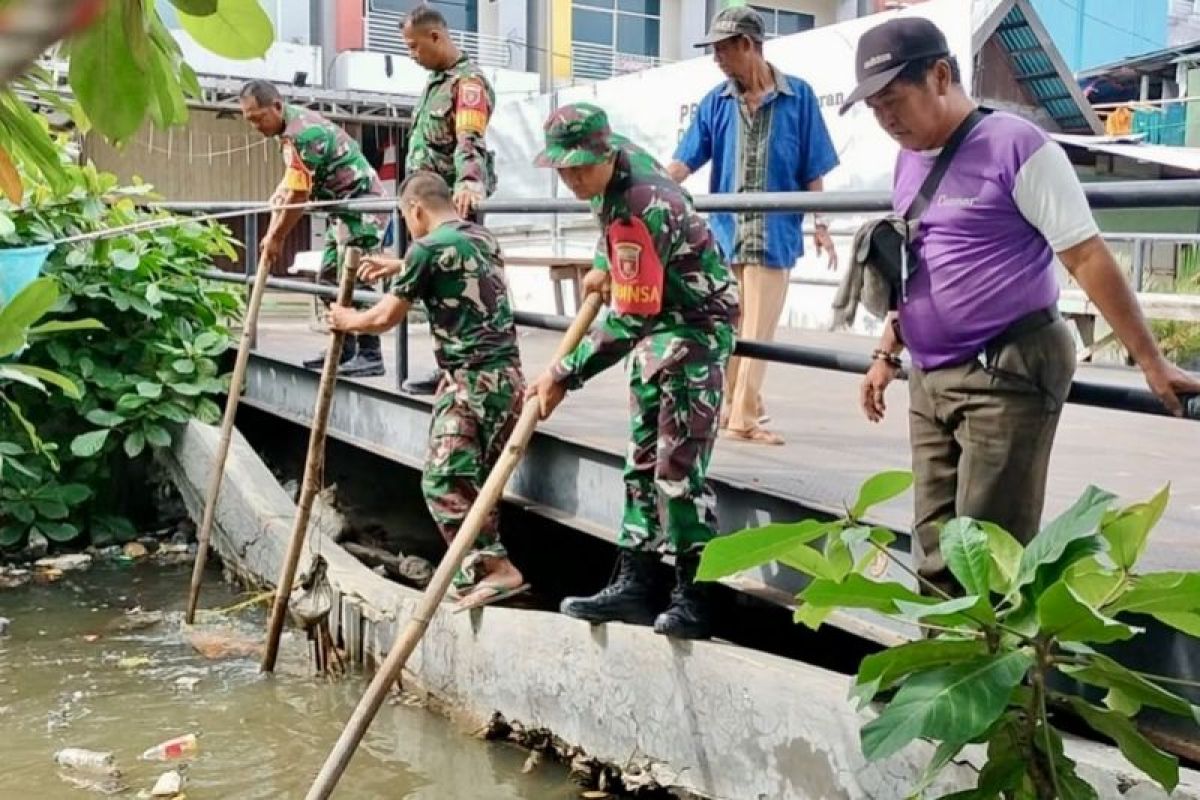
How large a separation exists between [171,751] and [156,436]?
11.0 ft

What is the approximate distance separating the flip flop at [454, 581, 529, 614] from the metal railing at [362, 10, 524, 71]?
50.8 feet

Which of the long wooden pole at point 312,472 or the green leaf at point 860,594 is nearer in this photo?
the green leaf at point 860,594

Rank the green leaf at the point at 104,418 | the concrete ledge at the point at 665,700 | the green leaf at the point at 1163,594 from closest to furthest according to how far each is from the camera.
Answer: the green leaf at the point at 1163,594
the concrete ledge at the point at 665,700
the green leaf at the point at 104,418

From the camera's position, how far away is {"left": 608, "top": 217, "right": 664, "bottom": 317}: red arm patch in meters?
3.50

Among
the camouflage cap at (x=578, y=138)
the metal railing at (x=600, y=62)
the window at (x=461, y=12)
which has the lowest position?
the camouflage cap at (x=578, y=138)

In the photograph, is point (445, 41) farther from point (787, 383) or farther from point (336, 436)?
point (787, 383)

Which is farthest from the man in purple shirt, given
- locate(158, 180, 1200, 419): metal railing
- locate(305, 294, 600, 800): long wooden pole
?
locate(305, 294, 600, 800): long wooden pole

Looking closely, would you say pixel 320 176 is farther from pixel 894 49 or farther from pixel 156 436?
pixel 894 49

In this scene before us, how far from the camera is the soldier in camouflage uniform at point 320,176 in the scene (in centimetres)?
634

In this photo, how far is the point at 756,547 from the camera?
83.7 inches

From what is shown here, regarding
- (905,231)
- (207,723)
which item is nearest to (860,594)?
(905,231)

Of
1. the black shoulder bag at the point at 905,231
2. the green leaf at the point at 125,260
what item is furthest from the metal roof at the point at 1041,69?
the black shoulder bag at the point at 905,231

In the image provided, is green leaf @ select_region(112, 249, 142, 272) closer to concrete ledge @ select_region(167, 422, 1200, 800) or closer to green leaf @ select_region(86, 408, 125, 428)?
green leaf @ select_region(86, 408, 125, 428)

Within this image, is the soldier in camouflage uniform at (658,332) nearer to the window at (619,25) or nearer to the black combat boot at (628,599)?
the black combat boot at (628,599)
